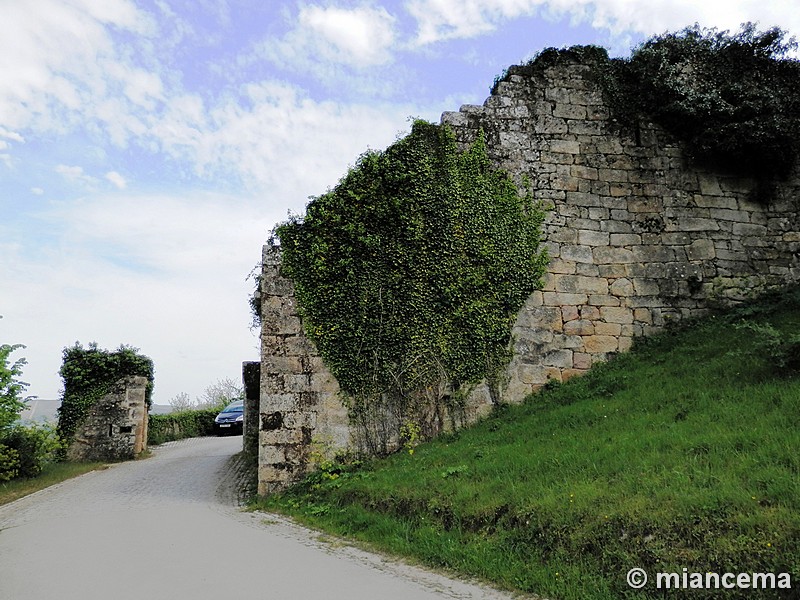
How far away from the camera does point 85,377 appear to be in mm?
15516

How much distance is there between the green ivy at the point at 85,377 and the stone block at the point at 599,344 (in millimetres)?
12088

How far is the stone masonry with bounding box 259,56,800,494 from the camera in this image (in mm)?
10000

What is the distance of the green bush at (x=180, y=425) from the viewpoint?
20.6 meters

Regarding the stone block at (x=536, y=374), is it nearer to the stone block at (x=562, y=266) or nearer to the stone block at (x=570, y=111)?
the stone block at (x=562, y=266)

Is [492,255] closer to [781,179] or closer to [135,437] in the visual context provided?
[781,179]

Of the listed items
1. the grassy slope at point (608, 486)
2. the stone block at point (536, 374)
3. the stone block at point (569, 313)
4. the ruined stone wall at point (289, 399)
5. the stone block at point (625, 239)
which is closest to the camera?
the grassy slope at point (608, 486)

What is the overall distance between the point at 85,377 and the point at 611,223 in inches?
528

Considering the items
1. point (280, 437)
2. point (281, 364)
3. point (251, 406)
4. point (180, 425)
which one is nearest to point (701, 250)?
point (281, 364)

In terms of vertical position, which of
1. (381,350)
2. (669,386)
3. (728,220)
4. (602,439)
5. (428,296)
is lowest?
(602,439)

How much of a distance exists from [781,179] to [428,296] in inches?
285

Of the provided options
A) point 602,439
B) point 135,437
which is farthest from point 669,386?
point 135,437

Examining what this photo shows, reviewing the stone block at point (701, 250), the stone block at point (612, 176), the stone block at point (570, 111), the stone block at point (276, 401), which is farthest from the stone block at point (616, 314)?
the stone block at point (276, 401)

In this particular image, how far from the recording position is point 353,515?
6660 mm

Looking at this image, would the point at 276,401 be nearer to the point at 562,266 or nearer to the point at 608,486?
the point at 608,486
